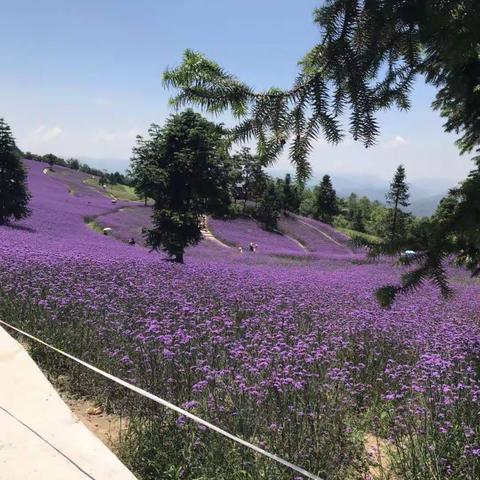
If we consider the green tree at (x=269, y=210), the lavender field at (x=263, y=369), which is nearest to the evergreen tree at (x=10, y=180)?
the lavender field at (x=263, y=369)

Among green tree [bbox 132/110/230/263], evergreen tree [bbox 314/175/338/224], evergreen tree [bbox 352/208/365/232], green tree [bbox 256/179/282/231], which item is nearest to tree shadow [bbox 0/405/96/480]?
green tree [bbox 132/110/230/263]

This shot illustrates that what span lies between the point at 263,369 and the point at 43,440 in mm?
1938

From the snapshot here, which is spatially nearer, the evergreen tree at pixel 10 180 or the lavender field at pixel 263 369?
the lavender field at pixel 263 369

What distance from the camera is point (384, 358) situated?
5824mm

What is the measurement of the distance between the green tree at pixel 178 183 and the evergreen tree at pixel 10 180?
562 inches

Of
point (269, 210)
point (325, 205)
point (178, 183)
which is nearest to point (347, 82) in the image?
point (178, 183)

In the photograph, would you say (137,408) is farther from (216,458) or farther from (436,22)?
(436,22)

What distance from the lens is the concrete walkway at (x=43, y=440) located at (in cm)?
327

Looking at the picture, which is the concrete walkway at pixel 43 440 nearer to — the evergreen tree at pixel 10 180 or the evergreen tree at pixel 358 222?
the evergreen tree at pixel 10 180

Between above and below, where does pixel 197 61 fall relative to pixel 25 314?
above

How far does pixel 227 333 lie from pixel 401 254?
4.02m

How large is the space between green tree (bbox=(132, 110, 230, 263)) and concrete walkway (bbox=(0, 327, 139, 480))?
1538 centimetres

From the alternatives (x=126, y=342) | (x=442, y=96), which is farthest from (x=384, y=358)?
(x=442, y=96)

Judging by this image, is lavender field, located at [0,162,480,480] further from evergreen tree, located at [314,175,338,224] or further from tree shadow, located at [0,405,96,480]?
evergreen tree, located at [314,175,338,224]
